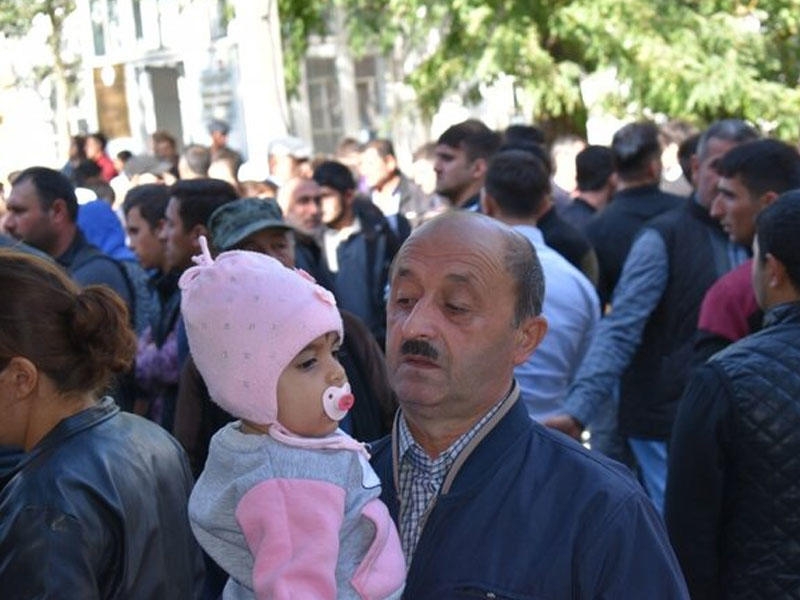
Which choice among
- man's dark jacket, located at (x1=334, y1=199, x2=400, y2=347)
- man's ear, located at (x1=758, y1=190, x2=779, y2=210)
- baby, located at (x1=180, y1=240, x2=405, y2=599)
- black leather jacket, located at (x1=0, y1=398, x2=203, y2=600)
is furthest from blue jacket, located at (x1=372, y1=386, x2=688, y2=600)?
man's dark jacket, located at (x1=334, y1=199, x2=400, y2=347)

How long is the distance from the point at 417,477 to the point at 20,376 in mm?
878

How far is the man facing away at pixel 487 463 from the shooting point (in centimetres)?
310

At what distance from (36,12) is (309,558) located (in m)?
23.5

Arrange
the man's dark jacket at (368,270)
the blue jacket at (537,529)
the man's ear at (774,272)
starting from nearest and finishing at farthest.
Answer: the blue jacket at (537,529)
the man's ear at (774,272)
the man's dark jacket at (368,270)

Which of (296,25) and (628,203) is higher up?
(296,25)

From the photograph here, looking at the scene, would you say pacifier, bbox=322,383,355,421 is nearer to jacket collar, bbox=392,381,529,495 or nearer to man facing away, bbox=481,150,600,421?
jacket collar, bbox=392,381,529,495

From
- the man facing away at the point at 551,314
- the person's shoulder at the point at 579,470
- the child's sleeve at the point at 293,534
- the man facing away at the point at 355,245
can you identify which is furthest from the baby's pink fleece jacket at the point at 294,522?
the man facing away at the point at 355,245

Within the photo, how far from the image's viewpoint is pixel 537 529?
10.3 ft

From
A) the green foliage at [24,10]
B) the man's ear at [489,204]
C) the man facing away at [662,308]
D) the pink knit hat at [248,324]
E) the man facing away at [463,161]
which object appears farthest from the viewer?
the green foliage at [24,10]

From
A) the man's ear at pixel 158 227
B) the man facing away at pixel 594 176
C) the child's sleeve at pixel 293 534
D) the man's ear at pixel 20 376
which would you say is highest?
the man's ear at pixel 20 376

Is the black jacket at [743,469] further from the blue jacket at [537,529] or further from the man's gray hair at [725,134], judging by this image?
the man's gray hair at [725,134]

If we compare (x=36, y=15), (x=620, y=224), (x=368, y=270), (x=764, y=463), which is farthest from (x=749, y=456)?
(x=36, y=15)

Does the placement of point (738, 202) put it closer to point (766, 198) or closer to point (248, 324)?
point (766, 198)

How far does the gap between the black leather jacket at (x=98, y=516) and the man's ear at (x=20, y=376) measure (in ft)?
0.34
